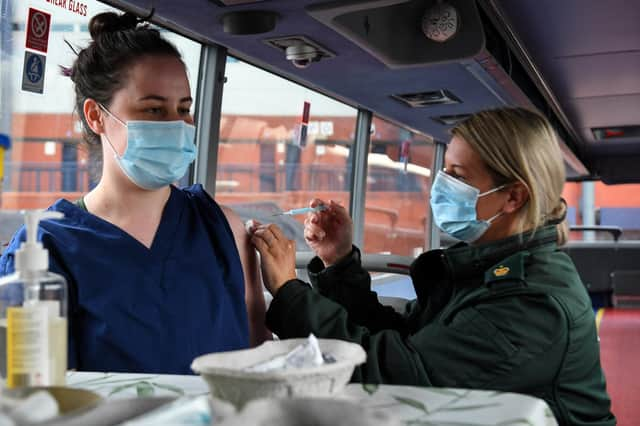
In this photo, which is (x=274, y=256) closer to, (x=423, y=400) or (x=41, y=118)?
(x=423, y=400)

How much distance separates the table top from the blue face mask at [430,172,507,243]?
1031mm

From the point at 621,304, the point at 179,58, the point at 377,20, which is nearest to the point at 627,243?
the point at 621,304

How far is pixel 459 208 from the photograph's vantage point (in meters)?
2.09

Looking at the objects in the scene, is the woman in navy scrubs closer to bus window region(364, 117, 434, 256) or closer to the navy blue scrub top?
the navy blue scrub top

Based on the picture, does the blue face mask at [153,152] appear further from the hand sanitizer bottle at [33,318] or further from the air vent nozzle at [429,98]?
the air vent nozzle at [429,98]

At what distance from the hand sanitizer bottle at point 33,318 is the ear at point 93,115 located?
1040 millimetres

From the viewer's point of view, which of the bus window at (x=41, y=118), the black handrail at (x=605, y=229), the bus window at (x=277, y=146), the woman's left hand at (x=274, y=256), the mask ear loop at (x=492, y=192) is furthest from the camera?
the black handrail at (x=605, y=229)

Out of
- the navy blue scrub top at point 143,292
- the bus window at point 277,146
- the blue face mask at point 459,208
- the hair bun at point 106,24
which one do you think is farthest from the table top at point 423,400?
the bus window at point 277,146

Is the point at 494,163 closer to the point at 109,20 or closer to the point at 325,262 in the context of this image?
the point at 325,262

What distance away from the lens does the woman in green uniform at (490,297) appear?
1562 mm

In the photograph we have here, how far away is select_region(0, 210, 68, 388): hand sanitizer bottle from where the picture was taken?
2.96ft

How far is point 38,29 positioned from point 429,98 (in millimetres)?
3273

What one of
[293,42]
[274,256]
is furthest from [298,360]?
[293,42]

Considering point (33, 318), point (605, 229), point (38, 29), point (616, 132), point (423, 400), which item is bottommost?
point (423, 400)
